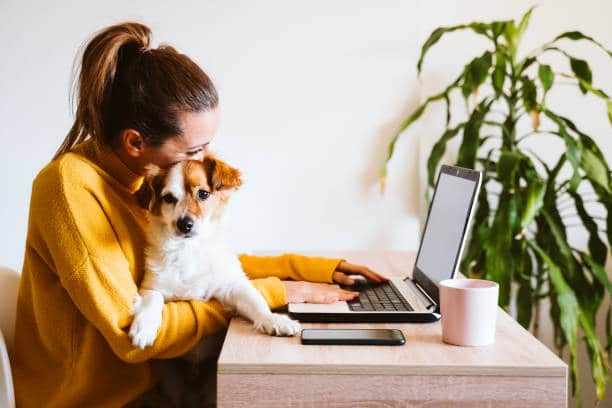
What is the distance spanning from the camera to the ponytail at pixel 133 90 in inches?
48.6

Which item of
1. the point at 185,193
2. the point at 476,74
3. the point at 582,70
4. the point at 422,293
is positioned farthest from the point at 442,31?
the point at 185,193

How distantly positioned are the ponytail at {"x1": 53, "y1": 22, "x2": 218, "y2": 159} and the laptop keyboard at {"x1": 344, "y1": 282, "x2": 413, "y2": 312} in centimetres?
51

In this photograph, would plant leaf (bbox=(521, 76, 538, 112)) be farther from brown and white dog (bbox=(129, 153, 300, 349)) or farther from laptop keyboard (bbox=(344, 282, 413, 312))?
brown and white dog (bbox=(129, 153, 300, 349))

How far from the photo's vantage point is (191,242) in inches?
50.5

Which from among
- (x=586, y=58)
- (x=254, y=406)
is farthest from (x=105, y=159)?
(x=586, y=58)

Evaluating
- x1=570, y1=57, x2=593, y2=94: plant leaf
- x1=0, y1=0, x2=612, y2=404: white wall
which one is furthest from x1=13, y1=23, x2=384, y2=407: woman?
x1=570, y1=57, x2=593, y2=94: plant leaf

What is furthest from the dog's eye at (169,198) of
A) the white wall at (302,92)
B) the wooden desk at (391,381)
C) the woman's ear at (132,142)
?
the white wall at (302,92)

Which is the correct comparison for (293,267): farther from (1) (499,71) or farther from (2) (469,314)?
(1) (499,71)

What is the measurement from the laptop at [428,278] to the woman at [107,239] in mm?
81

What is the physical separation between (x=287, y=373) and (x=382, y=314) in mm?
289

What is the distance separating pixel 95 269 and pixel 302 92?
1371mm

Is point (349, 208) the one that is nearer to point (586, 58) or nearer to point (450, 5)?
point (450, 5)

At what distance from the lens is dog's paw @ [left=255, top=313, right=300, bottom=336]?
1.07m

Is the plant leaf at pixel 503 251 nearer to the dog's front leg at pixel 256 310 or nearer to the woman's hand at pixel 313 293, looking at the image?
the woman's hand at pixel 313 293
